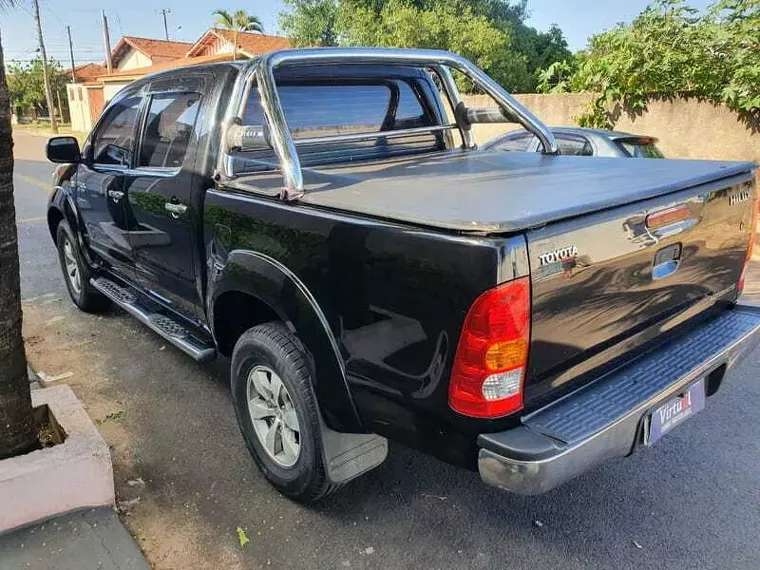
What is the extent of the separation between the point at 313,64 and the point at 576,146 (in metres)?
4.30

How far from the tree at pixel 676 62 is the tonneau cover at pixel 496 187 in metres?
6.04

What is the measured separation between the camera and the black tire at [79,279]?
517cm

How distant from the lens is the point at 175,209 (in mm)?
3402

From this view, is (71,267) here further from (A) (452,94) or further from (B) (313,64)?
(A) (452,94)

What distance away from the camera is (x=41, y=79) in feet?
169

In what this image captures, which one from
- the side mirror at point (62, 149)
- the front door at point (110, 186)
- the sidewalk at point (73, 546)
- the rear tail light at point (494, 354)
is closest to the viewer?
the rear tail light at point (494, 354)

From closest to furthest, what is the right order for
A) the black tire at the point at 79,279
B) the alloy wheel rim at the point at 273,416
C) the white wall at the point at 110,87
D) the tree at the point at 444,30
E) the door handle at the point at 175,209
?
the alloy wheel rim at the point at 273,416, the door handle at the point at 175,209, the black tire at the point at 79,279, the tree at the point at 444,30, the white wall at the point at 110,87

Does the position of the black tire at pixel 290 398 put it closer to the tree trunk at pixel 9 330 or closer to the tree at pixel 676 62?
the tree trunk at pixel 9 330

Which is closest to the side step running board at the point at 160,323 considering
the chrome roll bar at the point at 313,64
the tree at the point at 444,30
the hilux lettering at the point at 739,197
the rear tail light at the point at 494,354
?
the chrome roll bar at the point at 313,64

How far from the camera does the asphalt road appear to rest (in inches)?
102

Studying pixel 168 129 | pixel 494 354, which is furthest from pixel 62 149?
pixel 494 354

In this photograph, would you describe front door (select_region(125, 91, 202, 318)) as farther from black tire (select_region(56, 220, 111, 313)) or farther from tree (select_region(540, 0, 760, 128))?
tree (select_region(540, 0, 760, 128))

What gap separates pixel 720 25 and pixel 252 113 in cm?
783

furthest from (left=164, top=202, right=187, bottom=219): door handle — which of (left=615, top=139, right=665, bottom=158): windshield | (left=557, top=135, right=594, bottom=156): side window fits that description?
(left=615, top=139, right=665, bottom=158): windshield
